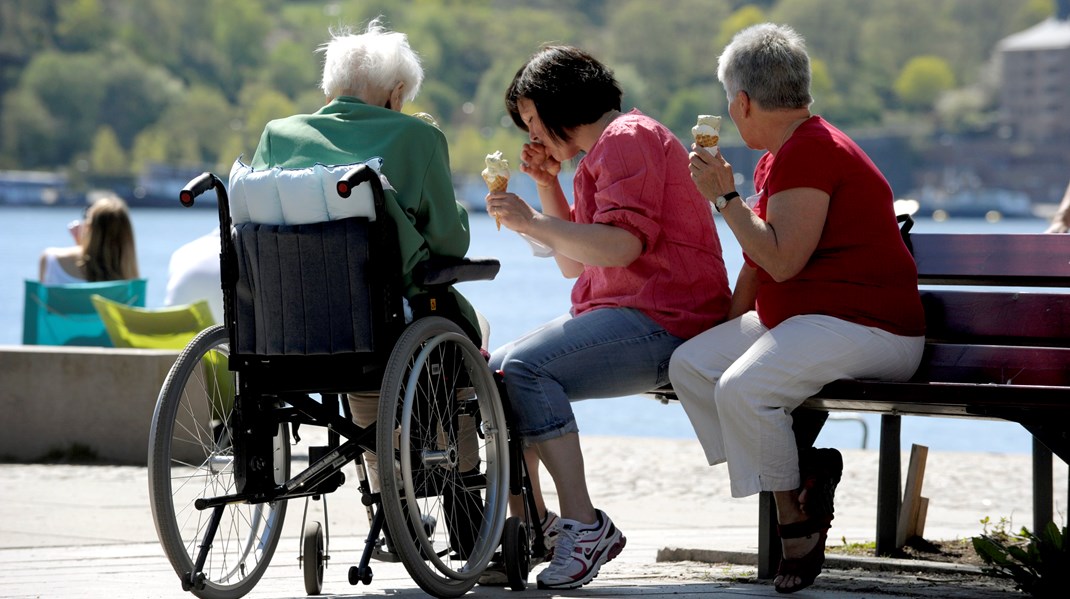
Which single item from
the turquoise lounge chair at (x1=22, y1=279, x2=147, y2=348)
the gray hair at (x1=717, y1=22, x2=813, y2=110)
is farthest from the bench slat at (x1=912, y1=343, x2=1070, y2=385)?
the turquoise lounge chair at (x1=22, y1=279, x2=147, y2=348)

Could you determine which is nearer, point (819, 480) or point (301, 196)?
point (301, 196)

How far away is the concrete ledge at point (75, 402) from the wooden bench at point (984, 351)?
3.89 meters

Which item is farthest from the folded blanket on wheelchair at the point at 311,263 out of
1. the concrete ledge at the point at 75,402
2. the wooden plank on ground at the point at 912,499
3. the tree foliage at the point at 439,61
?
the tree foliage at the point at 439,61

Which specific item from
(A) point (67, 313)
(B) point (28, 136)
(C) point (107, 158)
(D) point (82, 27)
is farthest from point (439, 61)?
(A) point (67, 313)

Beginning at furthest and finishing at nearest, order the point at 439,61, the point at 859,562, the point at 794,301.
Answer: the point at 439,61
the point at 859,562
the point at 794,301

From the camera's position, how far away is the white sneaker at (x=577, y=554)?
12.9 feet

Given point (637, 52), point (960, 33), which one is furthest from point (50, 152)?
point (960, 33)

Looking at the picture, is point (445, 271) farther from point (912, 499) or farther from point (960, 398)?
point (912, 499)

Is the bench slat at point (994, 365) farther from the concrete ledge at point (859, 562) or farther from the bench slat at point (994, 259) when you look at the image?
the concrete ledge at point (859, 562)

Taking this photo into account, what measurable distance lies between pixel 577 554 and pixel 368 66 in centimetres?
132

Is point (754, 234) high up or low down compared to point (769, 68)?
down

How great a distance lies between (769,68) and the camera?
155 inches

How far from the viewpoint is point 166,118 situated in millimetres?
109875

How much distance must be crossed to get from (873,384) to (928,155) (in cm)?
11150
